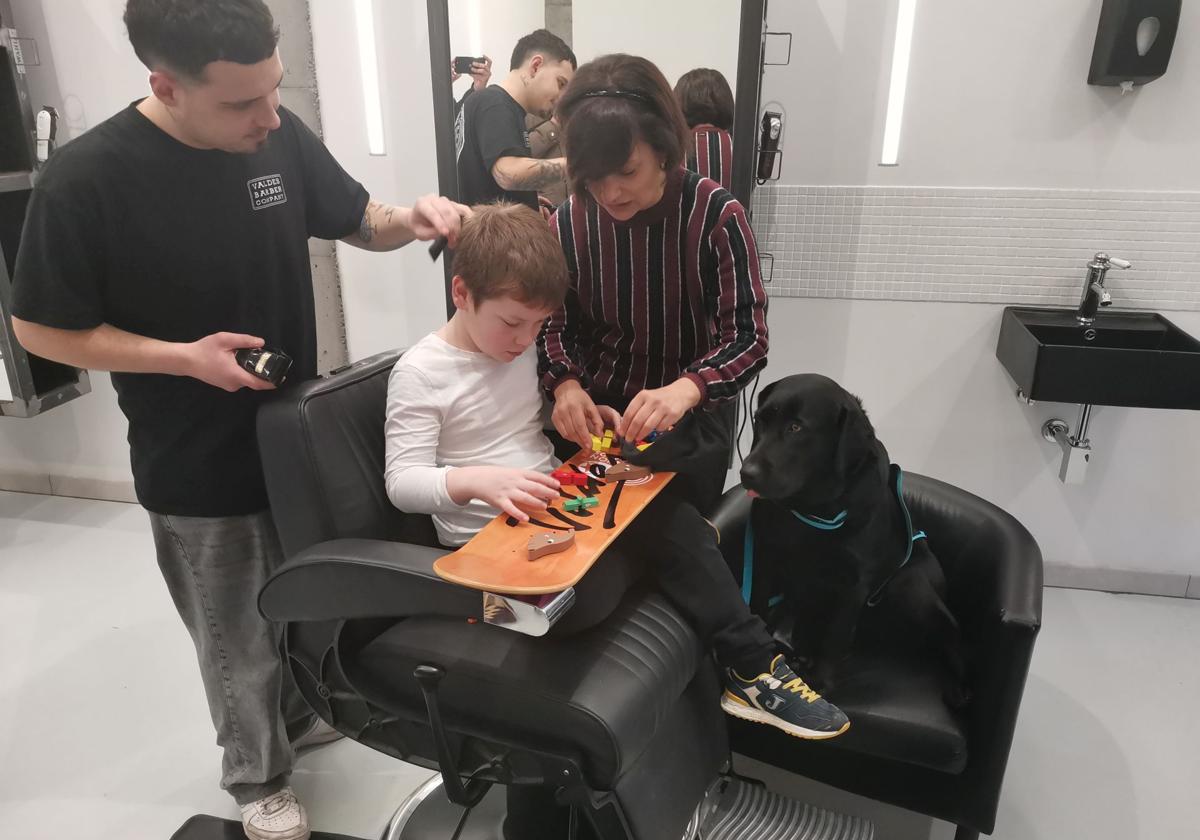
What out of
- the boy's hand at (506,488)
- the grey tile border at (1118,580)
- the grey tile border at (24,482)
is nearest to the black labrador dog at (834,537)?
the boy's hand at (506,488)

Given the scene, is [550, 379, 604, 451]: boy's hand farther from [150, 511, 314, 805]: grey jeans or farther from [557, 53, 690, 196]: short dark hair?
[150, 511, 314, 805]: grey jeans

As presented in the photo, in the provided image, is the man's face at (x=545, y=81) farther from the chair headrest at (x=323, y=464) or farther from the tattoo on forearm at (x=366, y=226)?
the chair headrest at (x=323, y=464)

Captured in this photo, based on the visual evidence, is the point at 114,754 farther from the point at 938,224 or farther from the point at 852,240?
the point at 938,224

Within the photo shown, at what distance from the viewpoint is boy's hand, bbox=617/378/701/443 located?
51.0 inches

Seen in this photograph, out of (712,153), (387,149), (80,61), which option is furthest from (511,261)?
(80,61)

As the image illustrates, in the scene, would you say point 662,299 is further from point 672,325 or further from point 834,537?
point 834,537

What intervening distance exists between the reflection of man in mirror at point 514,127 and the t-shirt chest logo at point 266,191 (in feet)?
2.77

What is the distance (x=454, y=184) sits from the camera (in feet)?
7.84

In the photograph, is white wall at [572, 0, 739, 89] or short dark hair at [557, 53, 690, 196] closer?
short dark hair at [557, 53, 690, 196]

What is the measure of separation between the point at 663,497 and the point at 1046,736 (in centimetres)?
130

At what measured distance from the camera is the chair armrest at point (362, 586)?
1.12 meters

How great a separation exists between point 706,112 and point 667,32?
232 mm

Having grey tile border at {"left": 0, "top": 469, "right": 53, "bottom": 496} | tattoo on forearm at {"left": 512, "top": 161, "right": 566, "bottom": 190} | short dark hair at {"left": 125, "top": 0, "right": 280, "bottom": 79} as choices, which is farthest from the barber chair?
grey tile border at {"left": 0, "top": 469, "right": 53, "bottom": 496}

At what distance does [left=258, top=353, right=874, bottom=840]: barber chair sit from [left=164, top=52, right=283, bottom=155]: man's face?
40 cm
